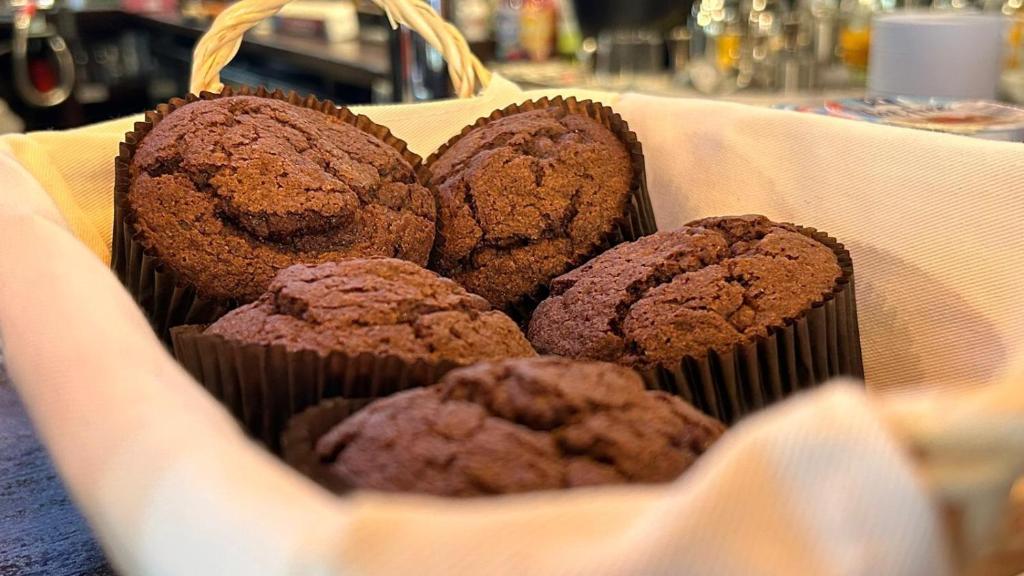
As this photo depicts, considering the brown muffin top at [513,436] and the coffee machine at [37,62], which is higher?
the brown muffin top at [513,436]

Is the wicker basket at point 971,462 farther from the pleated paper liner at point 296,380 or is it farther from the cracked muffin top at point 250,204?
the cracked muffin top at point 250,204

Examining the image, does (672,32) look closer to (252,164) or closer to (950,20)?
(950,20)

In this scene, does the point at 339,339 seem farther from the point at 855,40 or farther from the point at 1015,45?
the point at 855,40

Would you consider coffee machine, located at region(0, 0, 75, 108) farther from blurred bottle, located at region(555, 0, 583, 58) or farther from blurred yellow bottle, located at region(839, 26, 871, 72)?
blurred yellow bottle, located at region(839, 26, 871, 72)

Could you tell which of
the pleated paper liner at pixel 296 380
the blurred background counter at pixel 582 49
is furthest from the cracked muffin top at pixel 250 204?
the blurred background counter at pixel 582 49

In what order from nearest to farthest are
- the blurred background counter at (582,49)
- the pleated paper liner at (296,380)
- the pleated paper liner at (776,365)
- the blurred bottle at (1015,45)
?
the pleated paper liner at (296,380) < the pleated paper liner at (776,365) < the blurred bottle at (1015,45) < the blurred background counter at (582,49)

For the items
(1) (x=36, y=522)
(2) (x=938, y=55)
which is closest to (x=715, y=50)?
(2) (x=938, y=55)

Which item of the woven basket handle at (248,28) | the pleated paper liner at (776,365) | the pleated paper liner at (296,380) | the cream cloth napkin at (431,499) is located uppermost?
the woven basket handle at (248,28)
